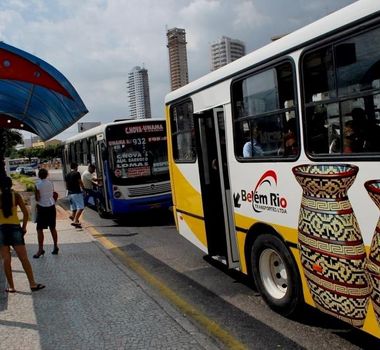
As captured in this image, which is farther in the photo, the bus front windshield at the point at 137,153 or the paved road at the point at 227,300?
the bus front windshield at the point at 137,153

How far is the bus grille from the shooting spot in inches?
509

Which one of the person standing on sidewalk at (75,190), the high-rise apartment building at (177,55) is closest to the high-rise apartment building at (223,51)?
the person standing on sidewalk at (75,190)

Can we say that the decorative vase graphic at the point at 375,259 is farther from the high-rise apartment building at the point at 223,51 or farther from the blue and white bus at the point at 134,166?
the high-rise apartment building at the point at 223,51

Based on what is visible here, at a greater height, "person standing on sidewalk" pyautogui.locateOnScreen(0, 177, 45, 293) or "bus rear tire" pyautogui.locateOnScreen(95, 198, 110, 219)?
"person standing on sidewalk" pyautogui.locateOnScreen(0, 177, 45, 293)

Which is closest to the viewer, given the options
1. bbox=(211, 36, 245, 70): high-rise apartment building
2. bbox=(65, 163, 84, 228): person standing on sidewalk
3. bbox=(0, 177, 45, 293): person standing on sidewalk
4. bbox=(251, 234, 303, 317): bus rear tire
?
bbox=(251, 234, 303, 317): bus rear tire

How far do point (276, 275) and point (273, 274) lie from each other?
43 mm

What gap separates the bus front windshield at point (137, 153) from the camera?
12914 millimetres

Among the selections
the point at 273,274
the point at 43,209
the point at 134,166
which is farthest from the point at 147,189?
the point at 273,274

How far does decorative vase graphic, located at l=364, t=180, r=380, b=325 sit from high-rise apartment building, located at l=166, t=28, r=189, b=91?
114 feet

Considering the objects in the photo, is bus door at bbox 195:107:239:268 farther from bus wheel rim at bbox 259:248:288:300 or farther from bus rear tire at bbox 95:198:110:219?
bus rear tire at bbox 95:198:110:219

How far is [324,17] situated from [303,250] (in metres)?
2.12

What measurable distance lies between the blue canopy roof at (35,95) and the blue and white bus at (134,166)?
4.11 feet

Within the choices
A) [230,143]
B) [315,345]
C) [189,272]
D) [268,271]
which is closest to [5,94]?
[189,272]

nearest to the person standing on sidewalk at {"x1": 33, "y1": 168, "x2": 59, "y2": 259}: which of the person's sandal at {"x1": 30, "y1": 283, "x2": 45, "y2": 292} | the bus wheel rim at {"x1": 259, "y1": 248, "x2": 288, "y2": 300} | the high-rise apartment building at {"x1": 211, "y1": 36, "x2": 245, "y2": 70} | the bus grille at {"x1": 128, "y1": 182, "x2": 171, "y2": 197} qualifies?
the person's sandal at {"x1": 30, "y1": 283, "x2": 45, "y2": 292}
